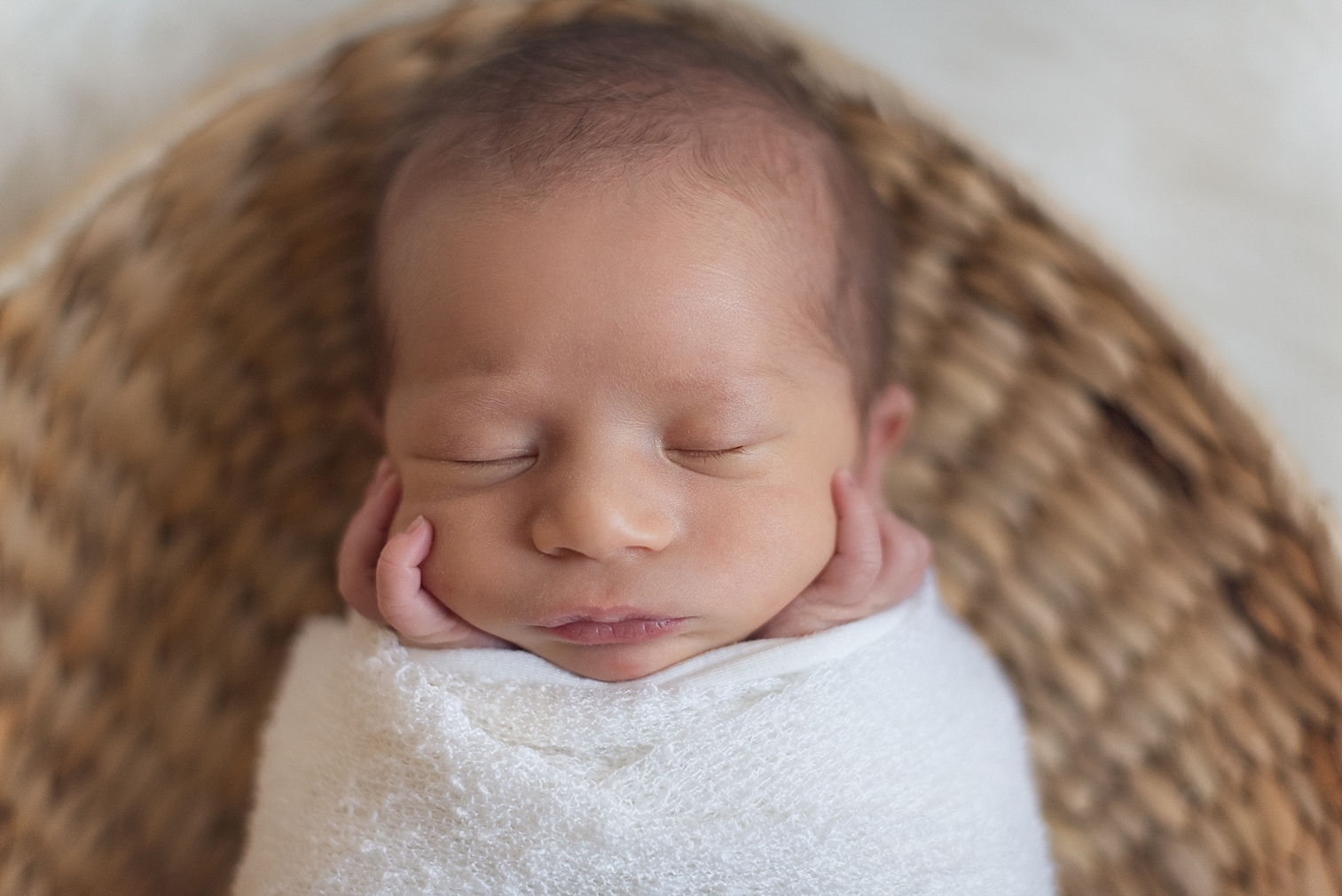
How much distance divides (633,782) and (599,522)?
195mm

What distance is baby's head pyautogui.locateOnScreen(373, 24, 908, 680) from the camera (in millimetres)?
934

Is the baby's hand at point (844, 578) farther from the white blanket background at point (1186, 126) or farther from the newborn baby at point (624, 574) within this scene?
the white blanket background at point (1186, 126)

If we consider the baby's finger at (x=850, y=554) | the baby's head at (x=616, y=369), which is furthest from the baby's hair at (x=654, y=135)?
the baby's finger at (x=850, y=554)

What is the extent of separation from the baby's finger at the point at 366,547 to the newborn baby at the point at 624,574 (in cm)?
1


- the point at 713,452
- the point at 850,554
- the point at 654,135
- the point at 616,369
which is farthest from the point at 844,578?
the point at 654,135

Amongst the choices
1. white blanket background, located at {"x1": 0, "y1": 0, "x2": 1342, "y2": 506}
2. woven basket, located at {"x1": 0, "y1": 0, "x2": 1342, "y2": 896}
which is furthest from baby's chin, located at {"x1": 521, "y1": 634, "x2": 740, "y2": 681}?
white blanket background, located at {"x1": 0, "y1": 0, "x2": 1342, "y2": 506}

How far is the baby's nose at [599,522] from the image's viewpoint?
2.95ft

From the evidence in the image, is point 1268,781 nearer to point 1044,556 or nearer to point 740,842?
point 1044,556

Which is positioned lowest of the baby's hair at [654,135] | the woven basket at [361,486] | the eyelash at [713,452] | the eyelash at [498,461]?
the woven basket at [361,486]

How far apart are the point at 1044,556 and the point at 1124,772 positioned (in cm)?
24

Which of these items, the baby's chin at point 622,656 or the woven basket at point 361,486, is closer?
A: the baby's chin at point 622,656

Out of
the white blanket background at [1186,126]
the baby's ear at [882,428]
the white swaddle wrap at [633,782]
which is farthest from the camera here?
the white blanket background at [1186,126]

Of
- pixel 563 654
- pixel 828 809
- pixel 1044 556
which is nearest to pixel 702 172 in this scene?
pixel 563 654

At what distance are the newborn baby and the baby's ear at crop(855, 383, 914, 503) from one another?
0.35 ft
